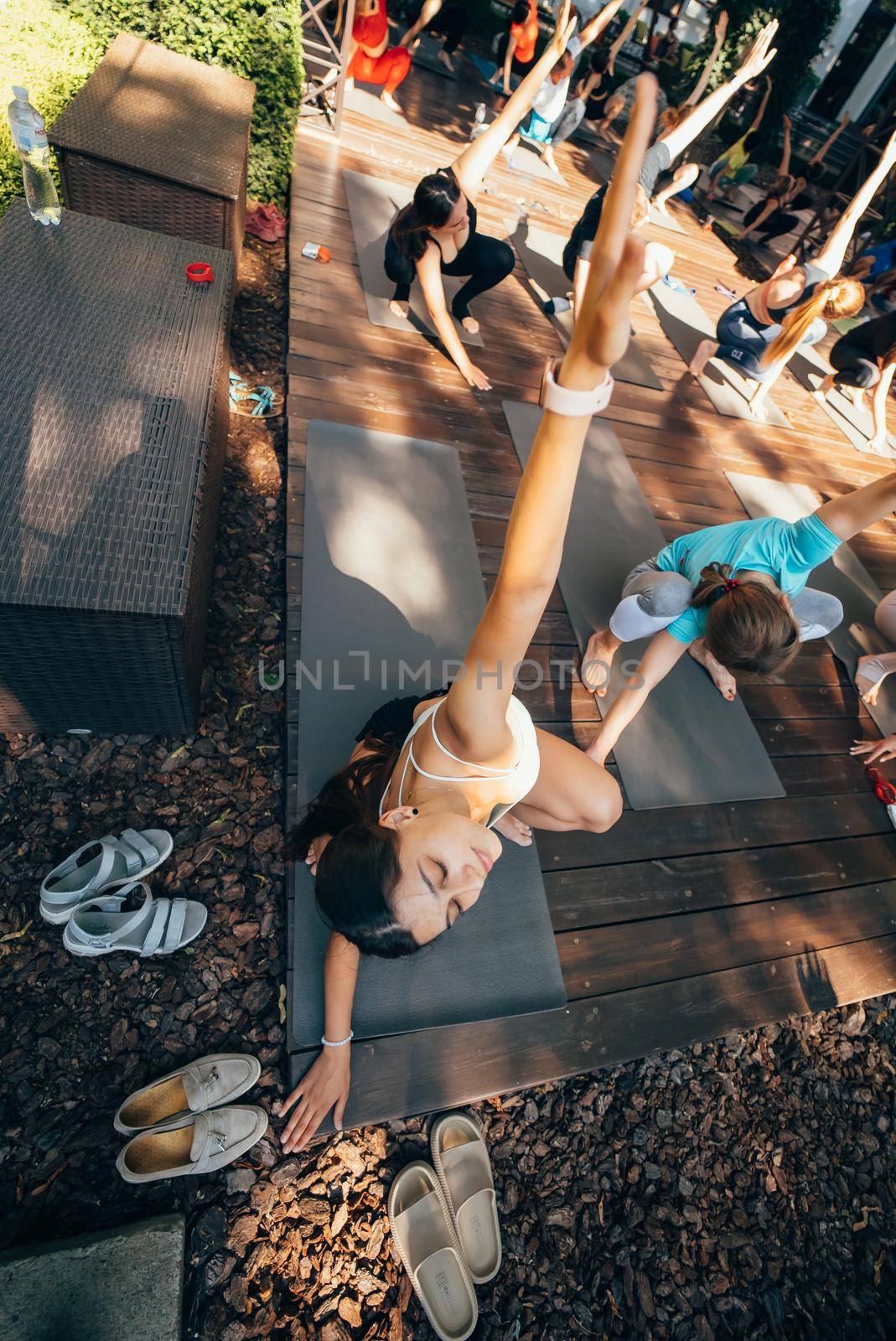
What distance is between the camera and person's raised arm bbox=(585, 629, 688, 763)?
8.45 feet

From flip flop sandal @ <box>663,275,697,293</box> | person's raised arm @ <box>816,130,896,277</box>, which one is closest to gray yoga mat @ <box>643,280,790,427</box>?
flip flop sandal @ <box>663,275,697,293</box>

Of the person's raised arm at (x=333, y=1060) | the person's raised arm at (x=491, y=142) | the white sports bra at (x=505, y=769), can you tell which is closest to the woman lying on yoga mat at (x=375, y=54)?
the person's raised arm at (x=491, y=142)

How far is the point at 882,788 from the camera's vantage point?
10.2 ft

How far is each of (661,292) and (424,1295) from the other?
6812mm

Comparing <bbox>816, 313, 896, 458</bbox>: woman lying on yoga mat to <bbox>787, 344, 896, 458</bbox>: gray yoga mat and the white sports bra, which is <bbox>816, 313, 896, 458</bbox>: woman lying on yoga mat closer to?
<bbox>787, 344, 896, 458</bbox>: gray yoga mat

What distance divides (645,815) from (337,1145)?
162cm

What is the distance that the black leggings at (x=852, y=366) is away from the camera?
5.03 m

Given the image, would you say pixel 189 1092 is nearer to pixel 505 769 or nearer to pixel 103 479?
pixel 505 769

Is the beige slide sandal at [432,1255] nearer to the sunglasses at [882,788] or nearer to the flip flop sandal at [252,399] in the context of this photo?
the sunglasses at [882,788]

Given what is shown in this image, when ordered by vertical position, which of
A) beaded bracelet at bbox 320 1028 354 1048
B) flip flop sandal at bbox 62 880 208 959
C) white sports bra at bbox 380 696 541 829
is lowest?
flip flop sandal at bbox 62 880 208 959

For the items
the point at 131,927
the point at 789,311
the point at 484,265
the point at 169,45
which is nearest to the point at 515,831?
the point at 131,927

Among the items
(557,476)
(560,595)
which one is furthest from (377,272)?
(557,476)

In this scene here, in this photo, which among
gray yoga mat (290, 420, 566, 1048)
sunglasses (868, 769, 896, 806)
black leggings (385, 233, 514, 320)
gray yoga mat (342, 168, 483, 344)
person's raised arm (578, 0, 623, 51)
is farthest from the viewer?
person's raised arm (578, 0, 623, 51)

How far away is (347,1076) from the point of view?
1.82 m
